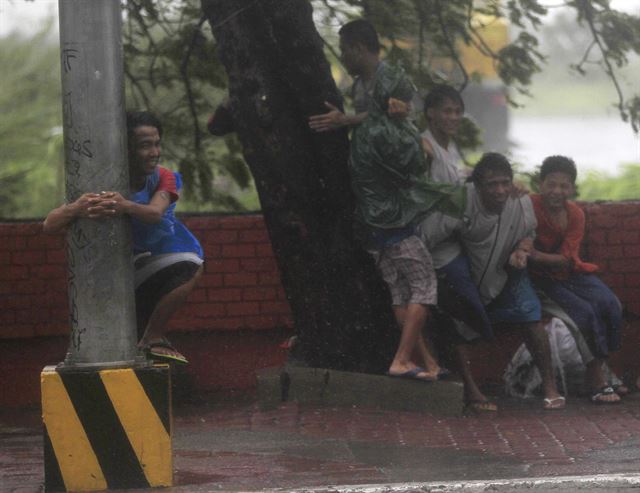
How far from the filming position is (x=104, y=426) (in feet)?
19.0

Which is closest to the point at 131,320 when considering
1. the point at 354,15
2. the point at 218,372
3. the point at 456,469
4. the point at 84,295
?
the point at 84,295

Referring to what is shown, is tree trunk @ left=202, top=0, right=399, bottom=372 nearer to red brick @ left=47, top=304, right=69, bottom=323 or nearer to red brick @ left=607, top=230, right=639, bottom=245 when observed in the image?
red brick @ left=47, top=304, right=69, bottom=323

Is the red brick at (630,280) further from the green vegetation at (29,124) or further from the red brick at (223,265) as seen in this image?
the green vegetation at (29,124)

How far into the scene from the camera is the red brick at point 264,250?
9039mm

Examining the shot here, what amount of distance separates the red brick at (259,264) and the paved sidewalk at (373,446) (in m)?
0.90

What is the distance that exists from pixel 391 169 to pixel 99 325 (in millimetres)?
2592

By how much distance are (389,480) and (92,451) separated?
50.5 inches

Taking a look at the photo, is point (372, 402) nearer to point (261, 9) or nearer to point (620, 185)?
point (261, 9)

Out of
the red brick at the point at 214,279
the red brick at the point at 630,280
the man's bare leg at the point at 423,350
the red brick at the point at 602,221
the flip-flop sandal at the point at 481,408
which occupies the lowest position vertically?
the flip-flop sandal at the point at 481,408

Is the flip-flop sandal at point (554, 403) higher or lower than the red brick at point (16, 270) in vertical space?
lower

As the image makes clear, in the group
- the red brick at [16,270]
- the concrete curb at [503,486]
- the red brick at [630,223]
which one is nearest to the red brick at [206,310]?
the red brick at [16,270]

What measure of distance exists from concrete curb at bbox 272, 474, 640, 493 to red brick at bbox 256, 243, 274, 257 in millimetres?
3469

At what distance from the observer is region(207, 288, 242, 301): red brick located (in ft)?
29.6

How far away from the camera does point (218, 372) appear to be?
358 inches
